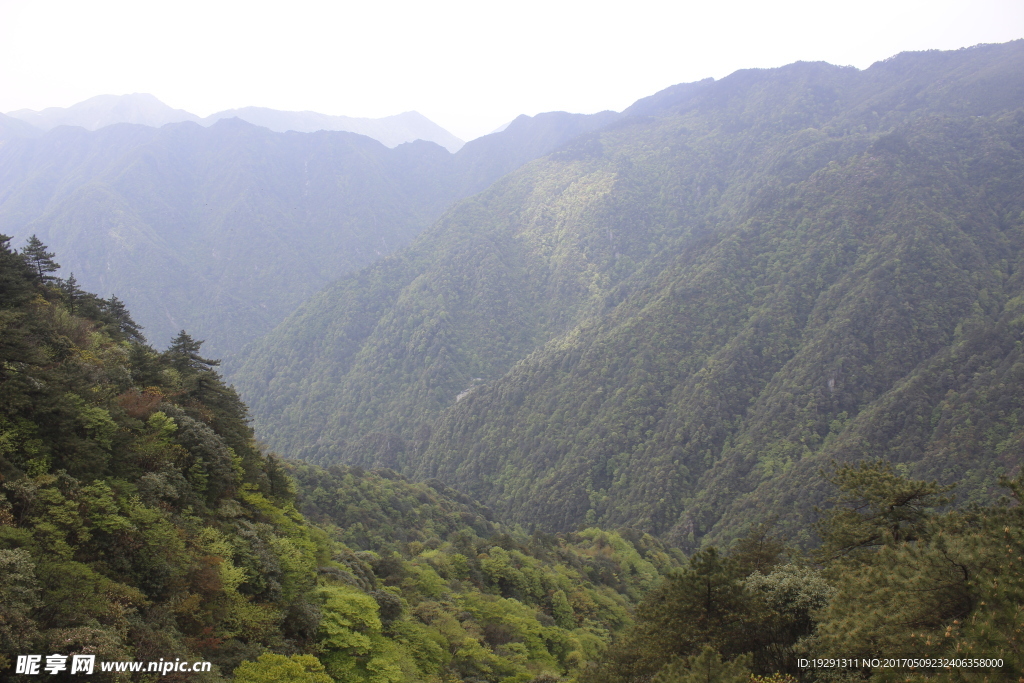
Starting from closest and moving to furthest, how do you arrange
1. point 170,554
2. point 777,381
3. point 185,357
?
point 170,554, point 185,357, point 777,381

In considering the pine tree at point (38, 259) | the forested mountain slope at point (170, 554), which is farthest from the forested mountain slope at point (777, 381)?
the pine tree at point (38, 259)

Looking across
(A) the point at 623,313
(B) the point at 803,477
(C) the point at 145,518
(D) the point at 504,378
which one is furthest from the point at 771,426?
(C) the point at 145,518

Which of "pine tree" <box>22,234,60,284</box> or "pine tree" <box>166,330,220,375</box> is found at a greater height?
"pine tree" <box>22,234,60,284</box>

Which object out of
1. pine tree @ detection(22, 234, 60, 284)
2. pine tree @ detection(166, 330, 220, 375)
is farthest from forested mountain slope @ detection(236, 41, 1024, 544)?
pine tree @ detection(22, 234, 60, 284)

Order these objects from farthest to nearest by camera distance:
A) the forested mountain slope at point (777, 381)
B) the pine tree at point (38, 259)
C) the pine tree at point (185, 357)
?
1. the forested mountain slope at point (777, 381)
2. the pine tree at point (38, 259)
3. the pine tree at point (185, 357)

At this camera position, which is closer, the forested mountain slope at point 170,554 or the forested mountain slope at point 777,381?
the forested mountain slope at point 170,554

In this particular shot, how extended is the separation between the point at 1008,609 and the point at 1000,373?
141855mm

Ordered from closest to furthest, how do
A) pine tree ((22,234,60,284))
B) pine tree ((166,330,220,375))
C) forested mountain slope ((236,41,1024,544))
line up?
1. pine tree ((166,330,220,375))
2. pine tree ((22,234,60,284))
3. forested mountain slope ((236,41,1024,544))

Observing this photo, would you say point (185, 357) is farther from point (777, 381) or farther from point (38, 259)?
point (777, 381)

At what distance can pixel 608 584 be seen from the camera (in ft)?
217

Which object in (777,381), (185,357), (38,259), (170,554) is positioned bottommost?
(170,554)

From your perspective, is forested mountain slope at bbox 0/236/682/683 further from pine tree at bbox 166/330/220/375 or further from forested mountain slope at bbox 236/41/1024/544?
forested mountain slope at bbox 236/41/1024/544

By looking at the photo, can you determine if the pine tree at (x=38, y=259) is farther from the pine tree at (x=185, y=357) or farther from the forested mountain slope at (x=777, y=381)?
the forested mountain slope at (x=777, y=381)

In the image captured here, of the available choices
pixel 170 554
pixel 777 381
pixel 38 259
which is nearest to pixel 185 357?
pixel 38 259
